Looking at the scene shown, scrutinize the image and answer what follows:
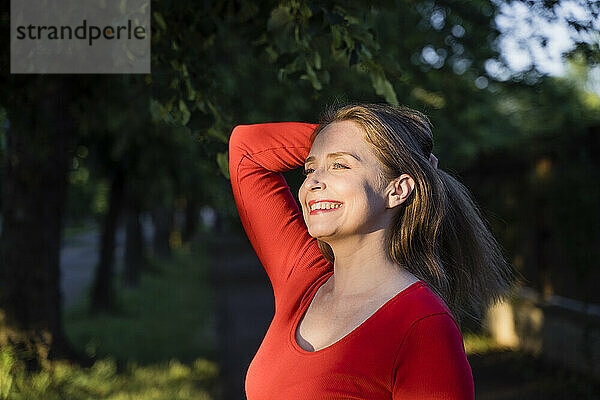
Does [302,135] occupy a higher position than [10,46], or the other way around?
[10,46]

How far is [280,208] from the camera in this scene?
2.44m

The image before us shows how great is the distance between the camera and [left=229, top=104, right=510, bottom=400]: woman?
5.76 ft

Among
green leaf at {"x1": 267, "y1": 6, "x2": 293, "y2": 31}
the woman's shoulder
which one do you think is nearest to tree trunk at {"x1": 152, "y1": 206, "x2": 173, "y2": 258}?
green leaf at {"x1": 267, "y1": 6, "x2": 293, "y2": 31}

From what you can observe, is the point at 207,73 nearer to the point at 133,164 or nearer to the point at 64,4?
the point at 64,4

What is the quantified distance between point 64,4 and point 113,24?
0.35 meters

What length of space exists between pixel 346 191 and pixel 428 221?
0.86 feet

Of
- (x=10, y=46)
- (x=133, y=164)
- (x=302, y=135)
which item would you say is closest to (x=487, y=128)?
(x=133, y=164)

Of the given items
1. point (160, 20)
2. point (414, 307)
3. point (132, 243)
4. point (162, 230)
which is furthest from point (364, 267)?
point (162, 230)

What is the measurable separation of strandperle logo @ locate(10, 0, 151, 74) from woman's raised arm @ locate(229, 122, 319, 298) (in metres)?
1.51

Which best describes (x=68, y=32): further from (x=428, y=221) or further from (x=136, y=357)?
(x=136, y=357)

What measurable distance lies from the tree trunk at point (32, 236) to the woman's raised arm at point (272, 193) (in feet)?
16.4

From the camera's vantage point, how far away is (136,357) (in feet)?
30.6

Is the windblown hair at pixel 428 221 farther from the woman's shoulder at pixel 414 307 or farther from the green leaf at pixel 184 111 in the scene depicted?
the green leaf at pixel 184 111

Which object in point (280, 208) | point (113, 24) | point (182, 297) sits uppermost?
point (113, 24)
